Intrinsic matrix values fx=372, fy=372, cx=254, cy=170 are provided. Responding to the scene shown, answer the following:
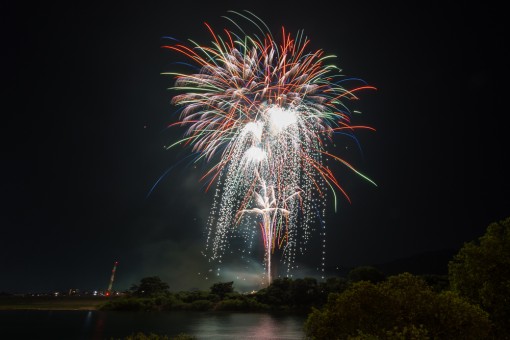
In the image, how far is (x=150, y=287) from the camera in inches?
4141

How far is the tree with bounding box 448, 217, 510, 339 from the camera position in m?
20.3

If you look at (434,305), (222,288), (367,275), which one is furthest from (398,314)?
(222,288)

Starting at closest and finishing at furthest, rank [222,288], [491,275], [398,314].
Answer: [398,314] < [491,275] < [222,288]

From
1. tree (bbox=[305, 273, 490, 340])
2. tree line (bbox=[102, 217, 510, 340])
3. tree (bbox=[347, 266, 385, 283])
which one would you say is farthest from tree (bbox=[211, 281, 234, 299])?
tree (bbox=[305, 273, 490, 340])

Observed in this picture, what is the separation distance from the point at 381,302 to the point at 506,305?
10.4 metres

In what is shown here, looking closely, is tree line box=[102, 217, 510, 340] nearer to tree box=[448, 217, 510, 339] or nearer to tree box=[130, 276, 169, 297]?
tree box=[448, 217, 510, 339]

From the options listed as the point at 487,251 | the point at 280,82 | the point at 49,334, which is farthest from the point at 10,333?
the point at 487,251

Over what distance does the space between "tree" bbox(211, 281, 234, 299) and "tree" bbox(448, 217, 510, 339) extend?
83841 mm

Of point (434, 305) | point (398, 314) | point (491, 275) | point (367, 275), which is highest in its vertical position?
point (367, 275)

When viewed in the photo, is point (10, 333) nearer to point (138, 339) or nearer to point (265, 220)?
point (265, 220)

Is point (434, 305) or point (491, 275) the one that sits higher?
point (491, 275)

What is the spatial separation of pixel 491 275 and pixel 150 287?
9805 centimetres

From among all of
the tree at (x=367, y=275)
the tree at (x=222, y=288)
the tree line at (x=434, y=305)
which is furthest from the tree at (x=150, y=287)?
the tree line at (x=434, y=305)

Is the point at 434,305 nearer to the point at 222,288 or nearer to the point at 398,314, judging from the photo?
the point at 398,314
